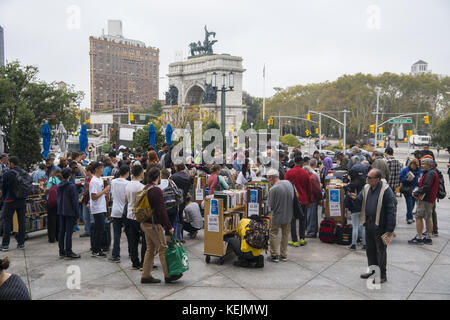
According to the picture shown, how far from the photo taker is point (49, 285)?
6.03 meters

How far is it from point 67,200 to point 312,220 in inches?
227

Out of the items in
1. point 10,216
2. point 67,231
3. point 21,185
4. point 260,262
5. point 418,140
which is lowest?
point 260,262

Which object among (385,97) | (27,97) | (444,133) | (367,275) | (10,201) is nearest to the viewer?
(367,275)

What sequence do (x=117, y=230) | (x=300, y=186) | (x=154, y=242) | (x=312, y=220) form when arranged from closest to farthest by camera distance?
(x=154, y=242)
(x=117, y=230)
(x=300, y=186)
(x=312, y=220)

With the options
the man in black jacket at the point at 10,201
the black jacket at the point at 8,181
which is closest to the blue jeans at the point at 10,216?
the man in black jacket at the point at 10,201

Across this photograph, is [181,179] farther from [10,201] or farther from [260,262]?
[10,201]

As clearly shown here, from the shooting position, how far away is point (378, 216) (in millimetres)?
6000

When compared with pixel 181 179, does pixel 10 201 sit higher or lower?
lower

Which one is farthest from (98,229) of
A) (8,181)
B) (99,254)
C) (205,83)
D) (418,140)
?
(418,140)

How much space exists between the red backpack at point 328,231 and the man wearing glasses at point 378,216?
7.41 ft

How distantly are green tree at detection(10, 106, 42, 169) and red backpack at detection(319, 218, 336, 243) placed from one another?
42.0ft

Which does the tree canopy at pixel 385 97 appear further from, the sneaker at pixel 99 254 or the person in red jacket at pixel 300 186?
the sneaker at pixel 99 254
